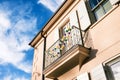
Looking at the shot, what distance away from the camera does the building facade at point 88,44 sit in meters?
5.54

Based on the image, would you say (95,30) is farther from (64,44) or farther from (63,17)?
(63,17)

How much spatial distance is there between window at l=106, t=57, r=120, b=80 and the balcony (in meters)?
1.15

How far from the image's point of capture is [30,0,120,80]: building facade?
5.54 meters

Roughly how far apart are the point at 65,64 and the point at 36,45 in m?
5.36

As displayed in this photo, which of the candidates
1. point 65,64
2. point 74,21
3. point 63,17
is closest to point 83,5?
point 74,21

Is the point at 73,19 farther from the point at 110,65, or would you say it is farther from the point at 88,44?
the point at 110,65

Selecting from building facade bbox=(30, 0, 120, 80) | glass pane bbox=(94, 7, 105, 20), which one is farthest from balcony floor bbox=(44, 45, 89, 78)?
glass pane bbox=(94, 7, 105, 20)

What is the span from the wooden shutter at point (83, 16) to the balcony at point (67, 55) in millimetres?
374

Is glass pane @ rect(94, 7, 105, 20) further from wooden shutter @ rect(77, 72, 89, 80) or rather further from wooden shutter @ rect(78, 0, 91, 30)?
wooden shutter @ rect(77, 72, 89, 80)

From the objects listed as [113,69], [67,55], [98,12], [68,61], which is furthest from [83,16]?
[113,69]

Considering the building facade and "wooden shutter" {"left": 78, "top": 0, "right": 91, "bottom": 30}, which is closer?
the building facade

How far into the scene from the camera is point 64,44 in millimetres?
8211

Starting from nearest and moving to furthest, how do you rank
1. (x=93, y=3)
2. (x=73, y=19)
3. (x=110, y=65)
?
(x=110, y=65), (x=93, y=3), (x=73, y=19)

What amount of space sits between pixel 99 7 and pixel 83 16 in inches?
32.4
